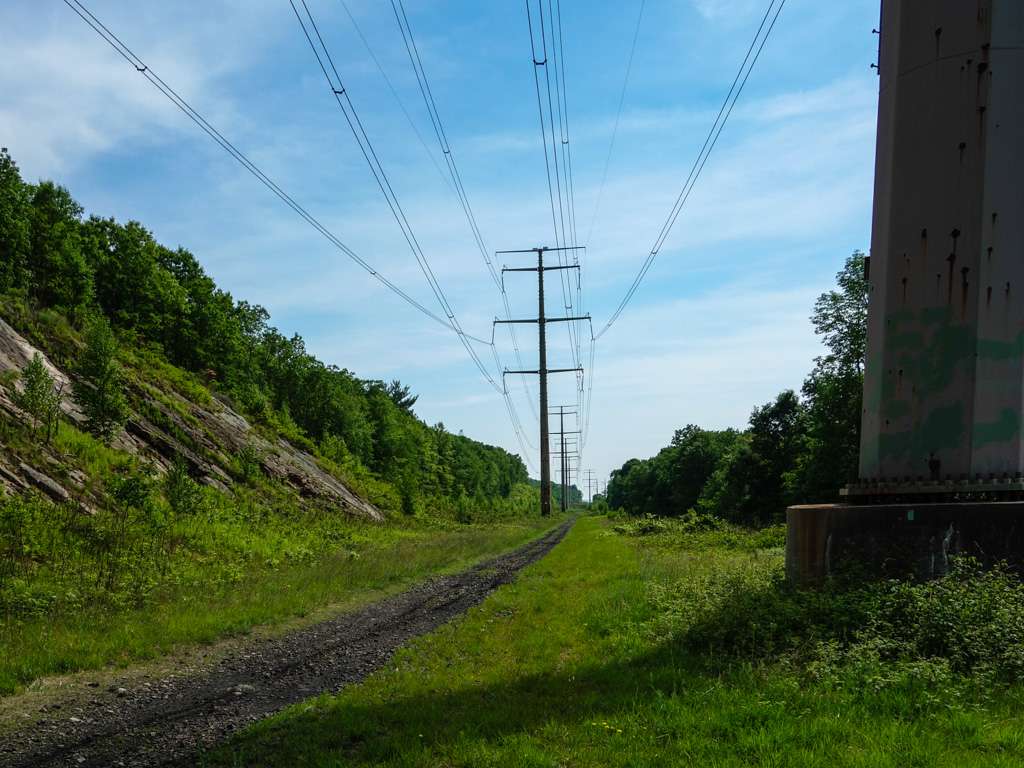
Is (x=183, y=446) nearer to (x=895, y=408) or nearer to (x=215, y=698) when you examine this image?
(x=215, y=698)

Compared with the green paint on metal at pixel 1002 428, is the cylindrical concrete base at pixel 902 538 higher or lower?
lower

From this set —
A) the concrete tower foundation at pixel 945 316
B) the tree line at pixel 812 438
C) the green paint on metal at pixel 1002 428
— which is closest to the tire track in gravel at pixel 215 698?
the concrete tower foundation at pixel 945 316

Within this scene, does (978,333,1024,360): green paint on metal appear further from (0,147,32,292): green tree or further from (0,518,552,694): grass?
(0,147,32,292): green tree

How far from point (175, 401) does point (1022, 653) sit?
1395 inches

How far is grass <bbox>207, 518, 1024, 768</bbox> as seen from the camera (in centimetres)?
505

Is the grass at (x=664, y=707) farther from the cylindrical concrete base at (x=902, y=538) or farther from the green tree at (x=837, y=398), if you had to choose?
the green tree at (x=837, y=398)

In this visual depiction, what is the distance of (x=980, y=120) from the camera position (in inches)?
328

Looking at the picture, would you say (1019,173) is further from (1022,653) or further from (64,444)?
(64,444)

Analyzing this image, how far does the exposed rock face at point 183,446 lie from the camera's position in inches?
753

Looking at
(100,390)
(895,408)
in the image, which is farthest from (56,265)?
(895,408)

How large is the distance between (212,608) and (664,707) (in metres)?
8.58

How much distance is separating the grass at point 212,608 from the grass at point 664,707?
3348mm

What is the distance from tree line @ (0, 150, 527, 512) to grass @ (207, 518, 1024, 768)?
21.5 m

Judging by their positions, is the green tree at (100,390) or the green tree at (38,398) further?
the green tree at (100,390)
